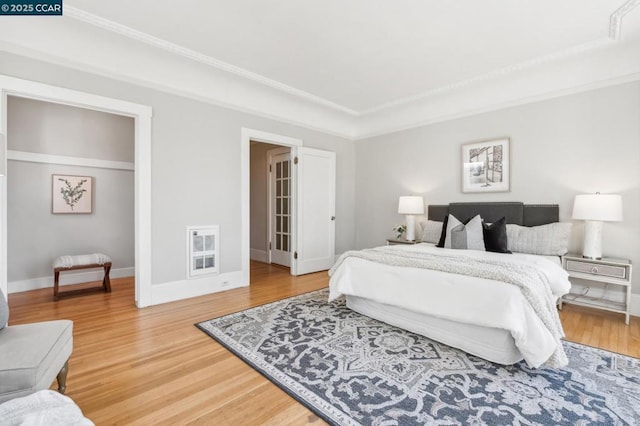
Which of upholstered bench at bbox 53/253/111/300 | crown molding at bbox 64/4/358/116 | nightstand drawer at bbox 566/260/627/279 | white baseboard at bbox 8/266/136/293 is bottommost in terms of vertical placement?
white baseboard at bbox 8/266/136/293

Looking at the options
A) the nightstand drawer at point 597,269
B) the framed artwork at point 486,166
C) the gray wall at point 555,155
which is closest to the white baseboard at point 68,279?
the gray wall at point 555,155

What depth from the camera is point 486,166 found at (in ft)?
→ 13.7

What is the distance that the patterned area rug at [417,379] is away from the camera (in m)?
1.64

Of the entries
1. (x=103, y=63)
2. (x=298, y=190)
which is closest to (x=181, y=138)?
(x=103, y=63)

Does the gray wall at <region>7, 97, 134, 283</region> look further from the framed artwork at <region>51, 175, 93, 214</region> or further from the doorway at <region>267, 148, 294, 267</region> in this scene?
the doorway at <region>267, 148, 294, 267</region>

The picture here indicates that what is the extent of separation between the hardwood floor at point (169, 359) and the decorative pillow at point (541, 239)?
2.23 feet

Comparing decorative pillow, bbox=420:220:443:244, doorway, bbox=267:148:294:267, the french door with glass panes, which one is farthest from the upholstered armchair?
decorative pillow, bbox=420:220:443:244

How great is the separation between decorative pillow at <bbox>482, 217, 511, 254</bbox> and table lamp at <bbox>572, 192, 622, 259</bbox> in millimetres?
669

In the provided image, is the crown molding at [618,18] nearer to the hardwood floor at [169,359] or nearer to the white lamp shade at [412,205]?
the white lamp shade at [412,205]

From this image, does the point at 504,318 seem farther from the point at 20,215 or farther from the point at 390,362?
the point at 20,215

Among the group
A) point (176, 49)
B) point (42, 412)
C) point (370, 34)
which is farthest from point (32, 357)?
point (370, 34)

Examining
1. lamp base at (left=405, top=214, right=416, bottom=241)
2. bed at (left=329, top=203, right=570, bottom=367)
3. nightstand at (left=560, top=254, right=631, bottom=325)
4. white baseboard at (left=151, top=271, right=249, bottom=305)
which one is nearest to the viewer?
bed at (left=329, top=203, right=570, bottom=367)

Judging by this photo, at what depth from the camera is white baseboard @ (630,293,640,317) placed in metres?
3.12

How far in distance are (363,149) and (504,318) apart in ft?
13.8
